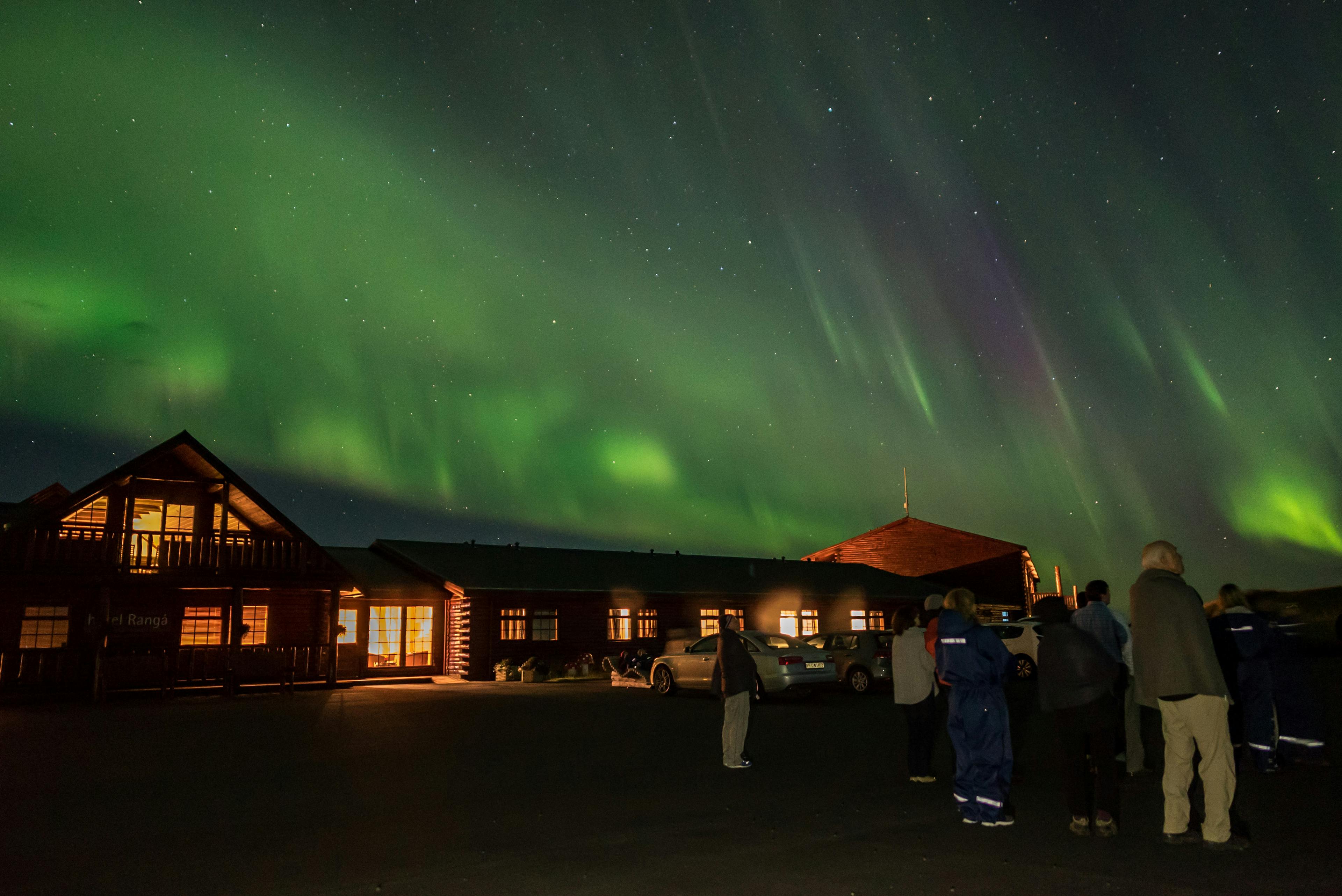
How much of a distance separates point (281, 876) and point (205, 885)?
0.42 meters

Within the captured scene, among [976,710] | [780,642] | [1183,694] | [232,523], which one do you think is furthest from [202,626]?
[1183,694]

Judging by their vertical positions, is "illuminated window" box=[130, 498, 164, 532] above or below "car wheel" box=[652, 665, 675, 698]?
above

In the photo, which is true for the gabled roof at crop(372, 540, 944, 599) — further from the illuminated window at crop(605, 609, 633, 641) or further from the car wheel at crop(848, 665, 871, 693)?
the car wheel at crop(848, 665, 871, 693)

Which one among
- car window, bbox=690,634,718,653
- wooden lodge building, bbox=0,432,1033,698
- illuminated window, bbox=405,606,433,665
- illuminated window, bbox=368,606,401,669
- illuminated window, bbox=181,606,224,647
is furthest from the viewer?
illuminated window, bbox=405,606,433,665

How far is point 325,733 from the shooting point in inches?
543

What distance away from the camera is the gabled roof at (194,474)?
22.2m

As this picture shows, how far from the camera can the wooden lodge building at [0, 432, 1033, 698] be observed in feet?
73.8

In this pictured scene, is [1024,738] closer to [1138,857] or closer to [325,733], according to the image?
[1138,857]

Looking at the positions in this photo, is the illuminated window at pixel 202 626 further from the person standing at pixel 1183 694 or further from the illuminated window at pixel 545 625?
the person standing at pixel 1183 694

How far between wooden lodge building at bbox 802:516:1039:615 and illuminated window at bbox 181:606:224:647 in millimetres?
28286

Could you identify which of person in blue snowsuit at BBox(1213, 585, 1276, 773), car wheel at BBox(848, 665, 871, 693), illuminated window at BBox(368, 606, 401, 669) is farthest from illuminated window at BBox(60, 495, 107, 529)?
person in blue snowsuit at BBox(1213, 585, 1276, 773)

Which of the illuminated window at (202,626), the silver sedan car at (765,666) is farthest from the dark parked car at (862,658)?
the illuminated window at (202,626)

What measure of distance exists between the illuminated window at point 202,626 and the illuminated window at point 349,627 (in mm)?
3367

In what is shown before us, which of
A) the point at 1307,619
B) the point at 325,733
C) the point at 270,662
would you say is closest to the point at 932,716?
the point at 325,733
